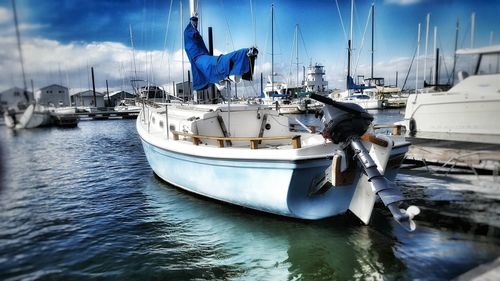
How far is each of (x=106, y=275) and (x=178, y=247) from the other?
4.61 ft

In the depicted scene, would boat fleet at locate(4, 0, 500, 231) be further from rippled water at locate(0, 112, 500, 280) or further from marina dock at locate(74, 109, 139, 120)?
marina dock at locate(74, 109, 139, 120)

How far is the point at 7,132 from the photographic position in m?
2.55

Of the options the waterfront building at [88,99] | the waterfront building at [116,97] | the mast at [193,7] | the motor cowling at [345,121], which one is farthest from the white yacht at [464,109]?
the waterfront building at [116,97]

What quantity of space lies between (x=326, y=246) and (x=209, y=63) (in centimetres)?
571

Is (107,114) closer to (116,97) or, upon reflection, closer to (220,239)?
(116,97)

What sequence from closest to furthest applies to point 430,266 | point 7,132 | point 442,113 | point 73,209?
point 7,132 → point 430,266 → point 73,209 → point 442,113

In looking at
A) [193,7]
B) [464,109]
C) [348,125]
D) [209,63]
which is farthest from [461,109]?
[193,7]

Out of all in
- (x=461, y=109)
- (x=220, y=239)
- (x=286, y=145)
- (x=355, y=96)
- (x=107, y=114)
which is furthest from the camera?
(x=107, y=114)

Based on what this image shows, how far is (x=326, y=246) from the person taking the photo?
6.23 m

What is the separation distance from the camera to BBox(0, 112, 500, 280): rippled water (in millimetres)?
5379

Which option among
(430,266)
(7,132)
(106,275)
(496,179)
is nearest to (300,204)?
(430,266)

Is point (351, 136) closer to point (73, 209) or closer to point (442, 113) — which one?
point (73, 209)

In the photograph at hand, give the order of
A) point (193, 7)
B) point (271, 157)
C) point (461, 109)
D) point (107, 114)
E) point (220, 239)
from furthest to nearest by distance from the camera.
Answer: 1. point (107, 114)
2. point (461, 109)
3. point (193, 7)
4. point (220, 239)
5. point (271, 157)

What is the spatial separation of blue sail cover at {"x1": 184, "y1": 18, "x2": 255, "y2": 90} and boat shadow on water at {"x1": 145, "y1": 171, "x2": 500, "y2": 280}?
138 inches
